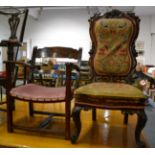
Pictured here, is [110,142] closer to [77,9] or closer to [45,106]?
[45,106]

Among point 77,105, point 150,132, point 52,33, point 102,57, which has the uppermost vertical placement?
point 52,33

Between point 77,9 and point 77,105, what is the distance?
6.86 m

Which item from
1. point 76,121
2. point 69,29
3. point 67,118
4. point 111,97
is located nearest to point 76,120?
point 76,121

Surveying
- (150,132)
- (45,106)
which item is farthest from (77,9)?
(150,132)

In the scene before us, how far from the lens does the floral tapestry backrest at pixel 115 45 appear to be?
84.7 inches

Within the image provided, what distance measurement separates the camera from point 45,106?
2.85m

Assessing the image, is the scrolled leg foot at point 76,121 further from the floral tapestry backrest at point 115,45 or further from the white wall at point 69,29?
the white wall at point 69,29

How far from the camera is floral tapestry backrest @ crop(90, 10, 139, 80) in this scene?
84.7 inches

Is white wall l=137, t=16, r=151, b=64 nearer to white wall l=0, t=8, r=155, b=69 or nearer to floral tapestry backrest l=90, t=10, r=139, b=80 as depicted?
white wall l=0, t=8, r=155, b=69

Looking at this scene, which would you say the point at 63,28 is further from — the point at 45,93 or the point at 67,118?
the point at 67,118

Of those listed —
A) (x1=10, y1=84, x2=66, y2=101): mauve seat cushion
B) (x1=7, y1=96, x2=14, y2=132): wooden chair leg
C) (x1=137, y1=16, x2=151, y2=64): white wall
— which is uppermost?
(x1=137, y1=16, x2=151, y2=64): white wall

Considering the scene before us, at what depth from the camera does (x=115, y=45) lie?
2178mm

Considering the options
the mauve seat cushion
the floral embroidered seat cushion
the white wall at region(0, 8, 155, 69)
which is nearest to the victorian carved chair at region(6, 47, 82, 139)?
the mauve seat cushion

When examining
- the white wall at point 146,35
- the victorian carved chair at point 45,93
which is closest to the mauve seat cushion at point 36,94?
the victorian carved chair at point 45,93
